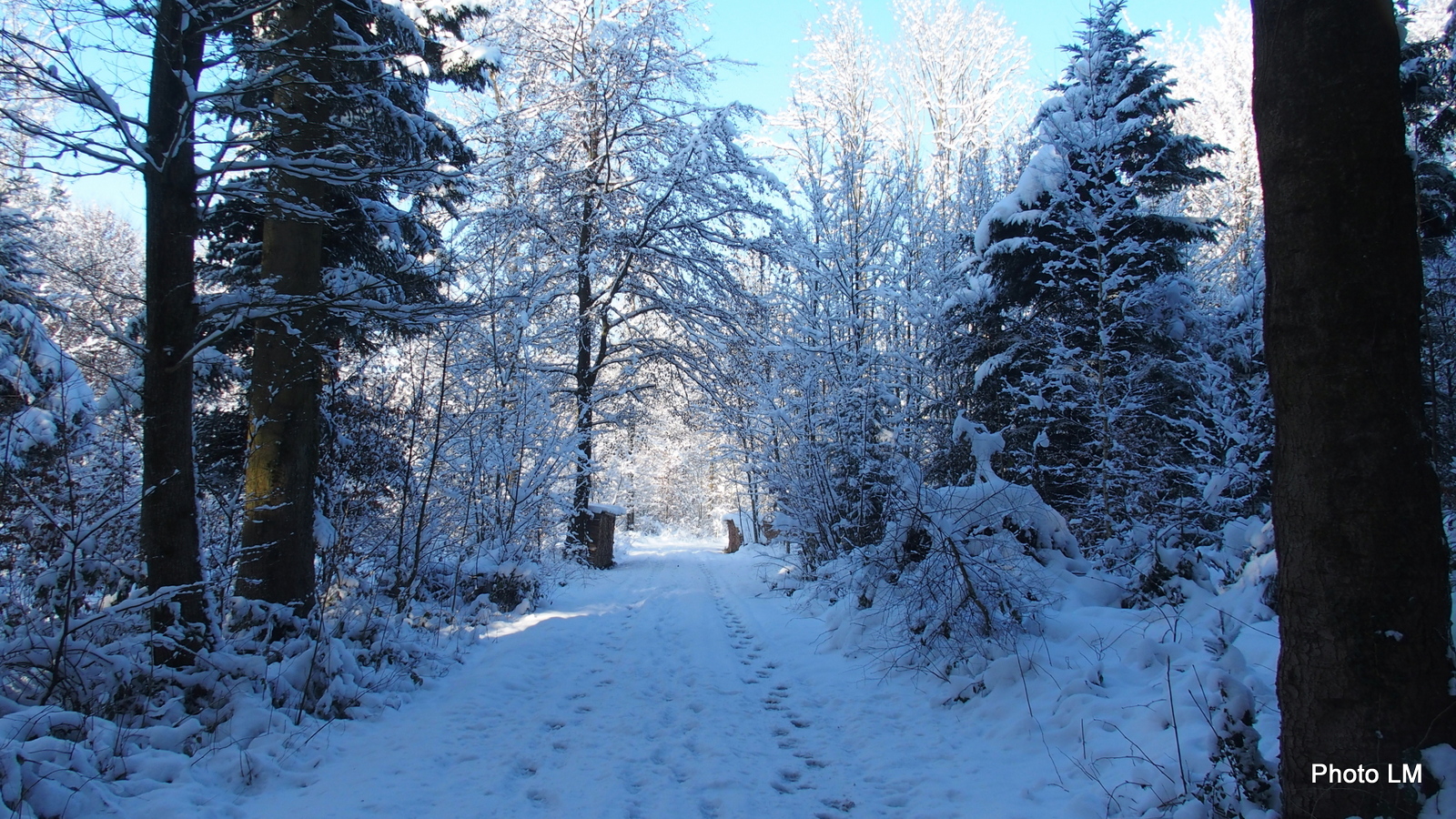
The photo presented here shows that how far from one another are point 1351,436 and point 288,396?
6135 mm

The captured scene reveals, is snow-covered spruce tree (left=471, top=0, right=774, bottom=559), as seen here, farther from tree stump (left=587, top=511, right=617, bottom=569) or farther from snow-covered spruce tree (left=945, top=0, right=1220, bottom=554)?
snow-covered spruce tree (left=945, top=0, right=1220, bottom=554)

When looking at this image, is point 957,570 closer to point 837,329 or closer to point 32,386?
point 837,329

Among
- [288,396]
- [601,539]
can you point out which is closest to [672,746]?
[288,396]

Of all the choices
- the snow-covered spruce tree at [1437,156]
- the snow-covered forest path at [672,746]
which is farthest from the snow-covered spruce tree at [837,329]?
the snow-covered spruce tree at [1437,156]

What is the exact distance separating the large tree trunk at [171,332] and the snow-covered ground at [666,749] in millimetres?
1390

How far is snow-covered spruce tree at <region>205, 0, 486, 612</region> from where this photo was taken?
14.2 ft

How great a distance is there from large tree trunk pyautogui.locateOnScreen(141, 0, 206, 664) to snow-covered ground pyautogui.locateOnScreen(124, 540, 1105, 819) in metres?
1.39

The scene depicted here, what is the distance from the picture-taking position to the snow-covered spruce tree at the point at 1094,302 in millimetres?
7656

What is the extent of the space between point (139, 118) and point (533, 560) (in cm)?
638

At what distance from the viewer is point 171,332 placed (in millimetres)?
3889

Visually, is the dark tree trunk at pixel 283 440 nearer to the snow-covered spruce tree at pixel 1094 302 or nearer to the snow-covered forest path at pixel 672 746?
the snow-covered forest path at pixel 672 746

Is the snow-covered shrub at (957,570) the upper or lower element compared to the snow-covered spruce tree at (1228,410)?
lower

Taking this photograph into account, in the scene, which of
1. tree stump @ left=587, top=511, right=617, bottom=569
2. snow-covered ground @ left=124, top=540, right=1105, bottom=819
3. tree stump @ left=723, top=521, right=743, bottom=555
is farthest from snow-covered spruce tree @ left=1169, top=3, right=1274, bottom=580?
tree stump @ left=723, top=521, right=743, bottom=555

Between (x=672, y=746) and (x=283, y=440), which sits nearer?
(x=672, y=746)
